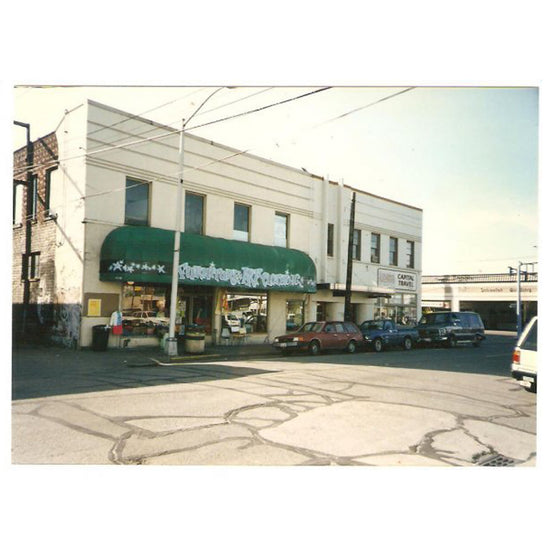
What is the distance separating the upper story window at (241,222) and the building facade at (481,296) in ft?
31.9

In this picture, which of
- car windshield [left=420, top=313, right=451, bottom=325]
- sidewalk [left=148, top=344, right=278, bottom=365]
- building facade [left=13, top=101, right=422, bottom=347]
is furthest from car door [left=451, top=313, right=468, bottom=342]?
sidewalk [left=148, top=344, right=278, bottom=365]

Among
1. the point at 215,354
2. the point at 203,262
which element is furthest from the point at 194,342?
the point at 203,262

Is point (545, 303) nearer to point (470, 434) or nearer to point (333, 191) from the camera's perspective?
point (470, 434)

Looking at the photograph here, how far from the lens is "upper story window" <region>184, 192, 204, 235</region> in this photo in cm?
1905

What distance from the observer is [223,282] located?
18.2 metres

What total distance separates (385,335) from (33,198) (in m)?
15.5

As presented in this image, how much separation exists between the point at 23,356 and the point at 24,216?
660cm

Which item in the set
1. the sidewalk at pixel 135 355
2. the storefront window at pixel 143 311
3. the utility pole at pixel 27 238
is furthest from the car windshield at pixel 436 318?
the utility pole at pixel 27 238

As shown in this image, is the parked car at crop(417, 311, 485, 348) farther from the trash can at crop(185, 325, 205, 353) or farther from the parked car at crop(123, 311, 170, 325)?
the parked car at crop(123, 311, 170, 325)

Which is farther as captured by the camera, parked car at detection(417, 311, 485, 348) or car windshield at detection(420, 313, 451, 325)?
car windshield at detection(420, 313, 451, 325)

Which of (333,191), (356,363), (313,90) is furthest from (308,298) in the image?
(313,90)

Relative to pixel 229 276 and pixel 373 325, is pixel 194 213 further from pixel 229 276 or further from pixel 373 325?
pixel 373 325

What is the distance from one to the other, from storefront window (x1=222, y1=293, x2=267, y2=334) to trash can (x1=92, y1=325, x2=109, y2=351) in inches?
226

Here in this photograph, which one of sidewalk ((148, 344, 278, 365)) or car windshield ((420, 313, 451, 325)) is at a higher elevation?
car windshield ((420, 313, 451, 325))
